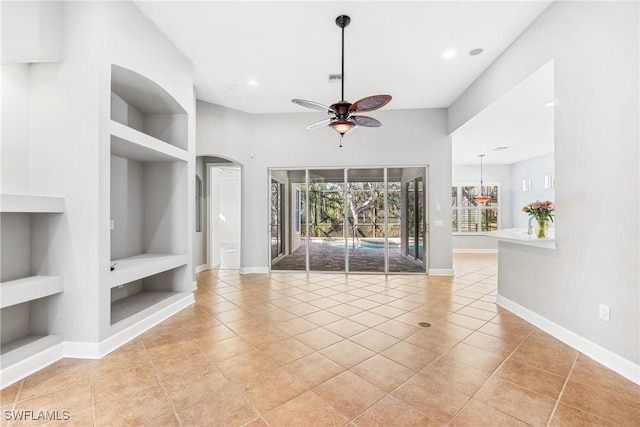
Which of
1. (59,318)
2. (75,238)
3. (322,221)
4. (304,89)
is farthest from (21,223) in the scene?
(322,221)

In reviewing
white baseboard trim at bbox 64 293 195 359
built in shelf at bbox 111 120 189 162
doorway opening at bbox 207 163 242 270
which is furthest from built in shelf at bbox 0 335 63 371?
doorway opening at bbox 207 163 242 270

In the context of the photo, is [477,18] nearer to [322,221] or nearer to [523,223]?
[322,221]

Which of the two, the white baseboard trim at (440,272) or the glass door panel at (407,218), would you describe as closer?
the white baseboard trim at (440,272)

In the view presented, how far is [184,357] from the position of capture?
2566mm

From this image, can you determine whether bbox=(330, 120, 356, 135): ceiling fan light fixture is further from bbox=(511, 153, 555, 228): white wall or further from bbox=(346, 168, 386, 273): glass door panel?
bbox=(511, 153, 555, 228): white wall

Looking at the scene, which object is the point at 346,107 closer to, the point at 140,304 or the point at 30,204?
the point at 30,204

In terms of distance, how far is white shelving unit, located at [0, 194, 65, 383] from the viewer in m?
2.22

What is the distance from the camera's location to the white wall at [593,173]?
87.5 inches

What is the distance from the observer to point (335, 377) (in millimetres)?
2244

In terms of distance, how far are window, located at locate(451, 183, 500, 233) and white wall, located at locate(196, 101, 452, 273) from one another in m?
4.52

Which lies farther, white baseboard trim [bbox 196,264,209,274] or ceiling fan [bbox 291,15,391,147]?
white baseboard trim [bbox 196,264,209,274]

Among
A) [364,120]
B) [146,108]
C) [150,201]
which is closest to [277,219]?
[150,201]

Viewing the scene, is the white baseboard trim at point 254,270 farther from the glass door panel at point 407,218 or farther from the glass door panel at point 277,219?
the glass door panel at point 407,218

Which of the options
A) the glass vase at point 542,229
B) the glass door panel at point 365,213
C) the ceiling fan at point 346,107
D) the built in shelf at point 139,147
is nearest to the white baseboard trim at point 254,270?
the glass door panel at point 365,213
